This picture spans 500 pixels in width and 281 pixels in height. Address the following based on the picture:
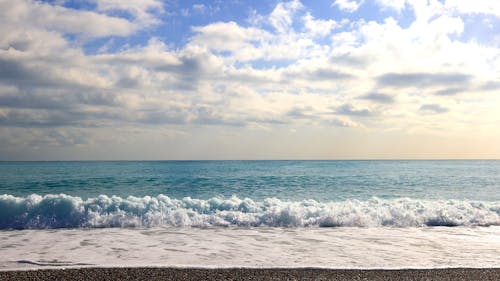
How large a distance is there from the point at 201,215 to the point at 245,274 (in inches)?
300

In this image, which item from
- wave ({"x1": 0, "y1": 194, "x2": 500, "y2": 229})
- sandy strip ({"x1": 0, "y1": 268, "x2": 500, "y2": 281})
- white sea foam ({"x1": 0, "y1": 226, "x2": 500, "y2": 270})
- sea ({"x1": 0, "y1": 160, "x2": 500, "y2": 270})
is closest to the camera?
sandy strip ({"x1": 0, "y1": 268, "x2": 500, "y2": 281})

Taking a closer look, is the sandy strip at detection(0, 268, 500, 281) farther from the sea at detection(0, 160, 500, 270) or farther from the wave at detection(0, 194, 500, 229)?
the wave at detection(0, 194, 500, 229)

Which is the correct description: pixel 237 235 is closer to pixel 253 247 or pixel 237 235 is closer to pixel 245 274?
pixel 253 247

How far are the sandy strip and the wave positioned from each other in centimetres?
598

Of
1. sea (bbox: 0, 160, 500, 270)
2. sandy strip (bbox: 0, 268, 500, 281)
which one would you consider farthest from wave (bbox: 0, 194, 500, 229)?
sandy strip (bbox: 0, 268, 500, 281)

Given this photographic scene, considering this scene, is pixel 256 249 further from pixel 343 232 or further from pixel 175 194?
pixel 175 194

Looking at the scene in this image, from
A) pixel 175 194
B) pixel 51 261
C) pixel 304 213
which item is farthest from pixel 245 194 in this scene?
pixel 51 261

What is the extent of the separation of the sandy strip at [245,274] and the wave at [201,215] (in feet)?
19.6

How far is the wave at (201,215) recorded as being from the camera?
1295 cm

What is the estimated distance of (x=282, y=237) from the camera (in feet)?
34.3

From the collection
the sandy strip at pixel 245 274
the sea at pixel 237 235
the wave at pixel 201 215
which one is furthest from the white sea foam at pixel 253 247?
the wave at pixel 201 215

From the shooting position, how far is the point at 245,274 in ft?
21.7

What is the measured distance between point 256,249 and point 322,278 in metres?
2.72

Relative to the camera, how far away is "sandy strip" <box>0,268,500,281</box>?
6406mm
